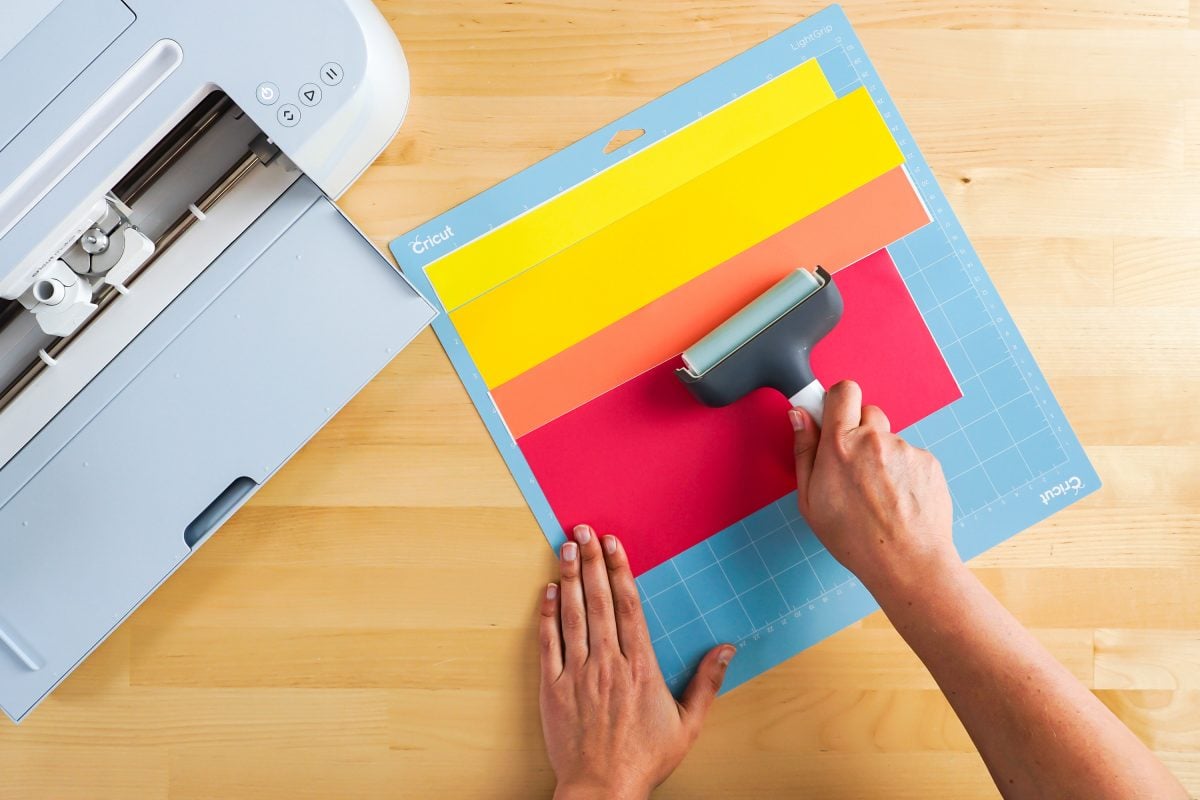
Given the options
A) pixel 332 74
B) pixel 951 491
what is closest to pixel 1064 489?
pixel 951 491

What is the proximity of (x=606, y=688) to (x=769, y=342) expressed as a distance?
0.35 m

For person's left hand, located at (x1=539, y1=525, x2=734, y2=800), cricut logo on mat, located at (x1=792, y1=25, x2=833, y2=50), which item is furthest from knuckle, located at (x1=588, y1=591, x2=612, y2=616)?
cricut logo on mat, located at (x1=792, y1=25, x2=833, y2=50)

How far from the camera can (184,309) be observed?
59cm

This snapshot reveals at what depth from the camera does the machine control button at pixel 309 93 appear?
53 cm

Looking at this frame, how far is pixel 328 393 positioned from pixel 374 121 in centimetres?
20

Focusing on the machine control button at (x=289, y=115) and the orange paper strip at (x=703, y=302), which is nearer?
the machine control button at (x=289, y=115)

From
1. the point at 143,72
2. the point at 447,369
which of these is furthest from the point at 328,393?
the point at 143,72

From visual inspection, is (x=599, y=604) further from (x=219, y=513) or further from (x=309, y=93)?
(x=309, y=93)

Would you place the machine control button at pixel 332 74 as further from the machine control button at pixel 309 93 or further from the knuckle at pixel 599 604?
the knuckle at pixel 599 604

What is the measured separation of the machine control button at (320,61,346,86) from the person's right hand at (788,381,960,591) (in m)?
0.45

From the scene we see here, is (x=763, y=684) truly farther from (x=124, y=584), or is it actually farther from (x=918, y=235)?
(x=124, y=584)

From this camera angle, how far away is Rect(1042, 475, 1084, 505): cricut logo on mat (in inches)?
30.0

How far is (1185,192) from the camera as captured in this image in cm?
76

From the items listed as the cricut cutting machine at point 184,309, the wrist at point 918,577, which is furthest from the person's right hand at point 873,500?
the cricut cutting machine at point 184,309
